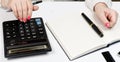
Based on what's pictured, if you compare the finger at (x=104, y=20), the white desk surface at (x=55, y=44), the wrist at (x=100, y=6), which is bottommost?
the white desk surface at (x=55, y=44)

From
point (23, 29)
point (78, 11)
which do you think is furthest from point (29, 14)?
point (78, 11)

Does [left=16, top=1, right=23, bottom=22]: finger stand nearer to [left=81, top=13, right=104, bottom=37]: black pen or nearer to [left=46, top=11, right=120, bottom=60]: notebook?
[left=46, top=11, right=120, bottom=60]: notebook

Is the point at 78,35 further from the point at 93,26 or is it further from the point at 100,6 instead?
the point at 100,6

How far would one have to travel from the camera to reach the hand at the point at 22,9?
657mm

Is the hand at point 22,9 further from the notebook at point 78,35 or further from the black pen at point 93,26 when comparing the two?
the black pen at point 93,26

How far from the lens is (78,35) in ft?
2.02

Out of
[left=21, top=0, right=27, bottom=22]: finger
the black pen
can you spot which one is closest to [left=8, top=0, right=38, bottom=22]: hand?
[left=21, top=0, right=27, bottom=22]: finger

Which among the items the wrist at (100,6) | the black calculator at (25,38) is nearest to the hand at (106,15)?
the wrist at (100,6)

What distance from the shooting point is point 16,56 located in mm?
560

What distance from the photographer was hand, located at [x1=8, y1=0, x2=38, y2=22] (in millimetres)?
657

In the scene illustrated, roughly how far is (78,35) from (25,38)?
151 millimetres

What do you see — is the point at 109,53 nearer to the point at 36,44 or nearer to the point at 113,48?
the point at 113,48

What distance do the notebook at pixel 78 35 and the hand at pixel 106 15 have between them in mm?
15

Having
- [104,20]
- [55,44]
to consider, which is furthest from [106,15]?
[55,44]
